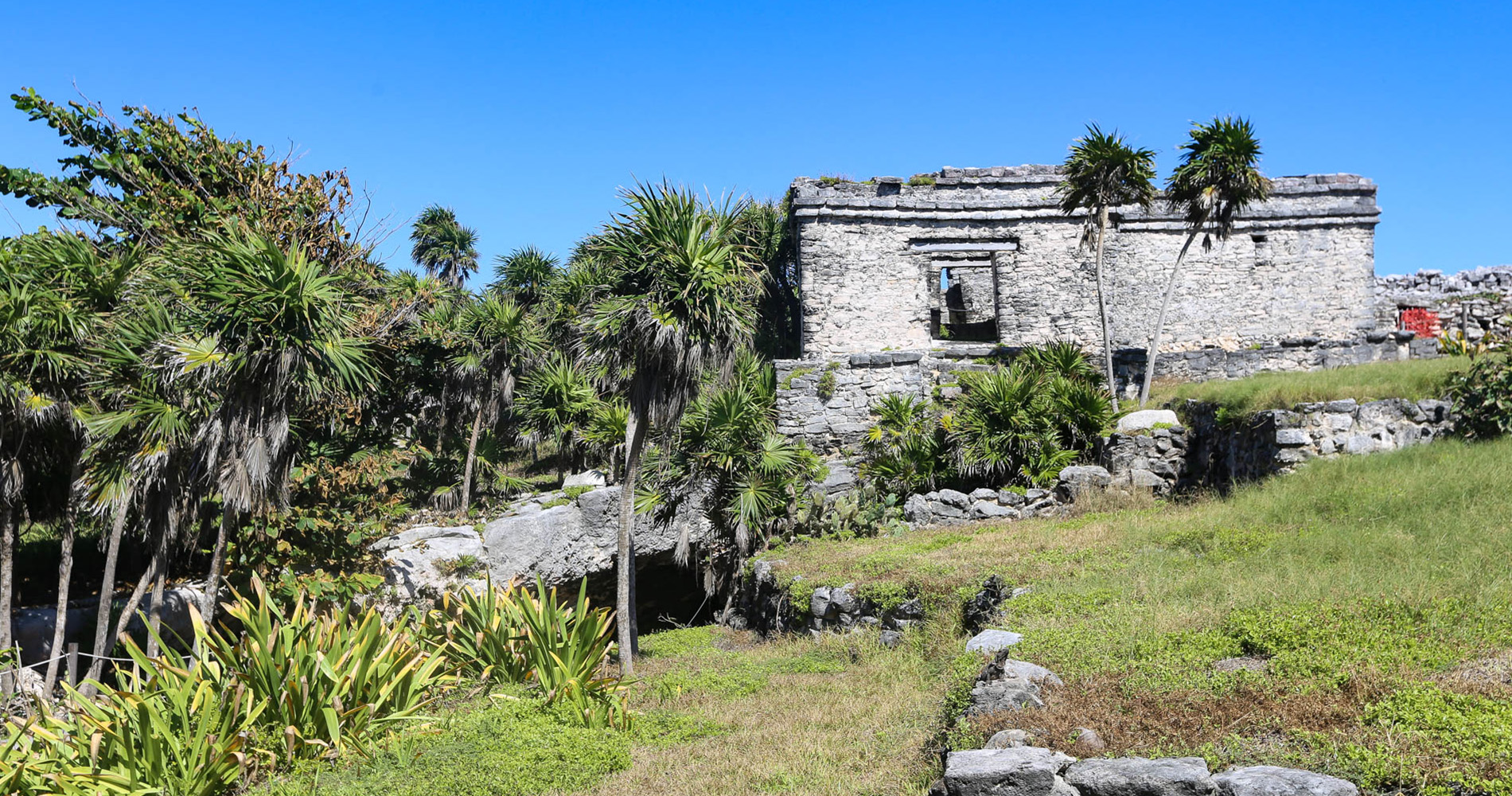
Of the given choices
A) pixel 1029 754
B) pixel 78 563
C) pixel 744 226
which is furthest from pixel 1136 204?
pixel 78 563

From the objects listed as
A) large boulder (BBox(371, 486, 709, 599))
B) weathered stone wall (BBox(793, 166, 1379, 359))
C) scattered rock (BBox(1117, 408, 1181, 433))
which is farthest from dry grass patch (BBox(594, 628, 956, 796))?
weathered stone wall (BBox(793, 166, 1379, 359))

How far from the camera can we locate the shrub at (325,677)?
20.6ft

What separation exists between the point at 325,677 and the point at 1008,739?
4475mm

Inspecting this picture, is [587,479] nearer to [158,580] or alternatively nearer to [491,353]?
[491,353]

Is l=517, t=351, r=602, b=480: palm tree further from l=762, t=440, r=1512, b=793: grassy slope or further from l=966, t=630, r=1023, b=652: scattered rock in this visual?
l=966, t=630, r=1023, b=652: scattered rock

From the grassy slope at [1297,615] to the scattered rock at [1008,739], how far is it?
0.11 metres

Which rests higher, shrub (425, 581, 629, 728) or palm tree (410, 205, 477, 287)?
palm tree (410, 205, 477, 287)

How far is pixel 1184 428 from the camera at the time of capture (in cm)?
1341

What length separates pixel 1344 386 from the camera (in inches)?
459

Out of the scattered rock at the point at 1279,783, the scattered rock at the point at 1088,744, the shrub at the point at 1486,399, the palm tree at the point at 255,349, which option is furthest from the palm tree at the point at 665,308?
the shrub at the point at 1486,399

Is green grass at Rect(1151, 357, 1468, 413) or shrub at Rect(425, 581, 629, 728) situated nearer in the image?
shrub at Rect(425, 581, 629, 728)

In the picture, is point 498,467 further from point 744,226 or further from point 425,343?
point 744,226

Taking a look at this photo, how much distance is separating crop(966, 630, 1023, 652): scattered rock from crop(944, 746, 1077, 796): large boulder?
1739mm

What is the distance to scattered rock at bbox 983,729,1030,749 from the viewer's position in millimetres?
4883
